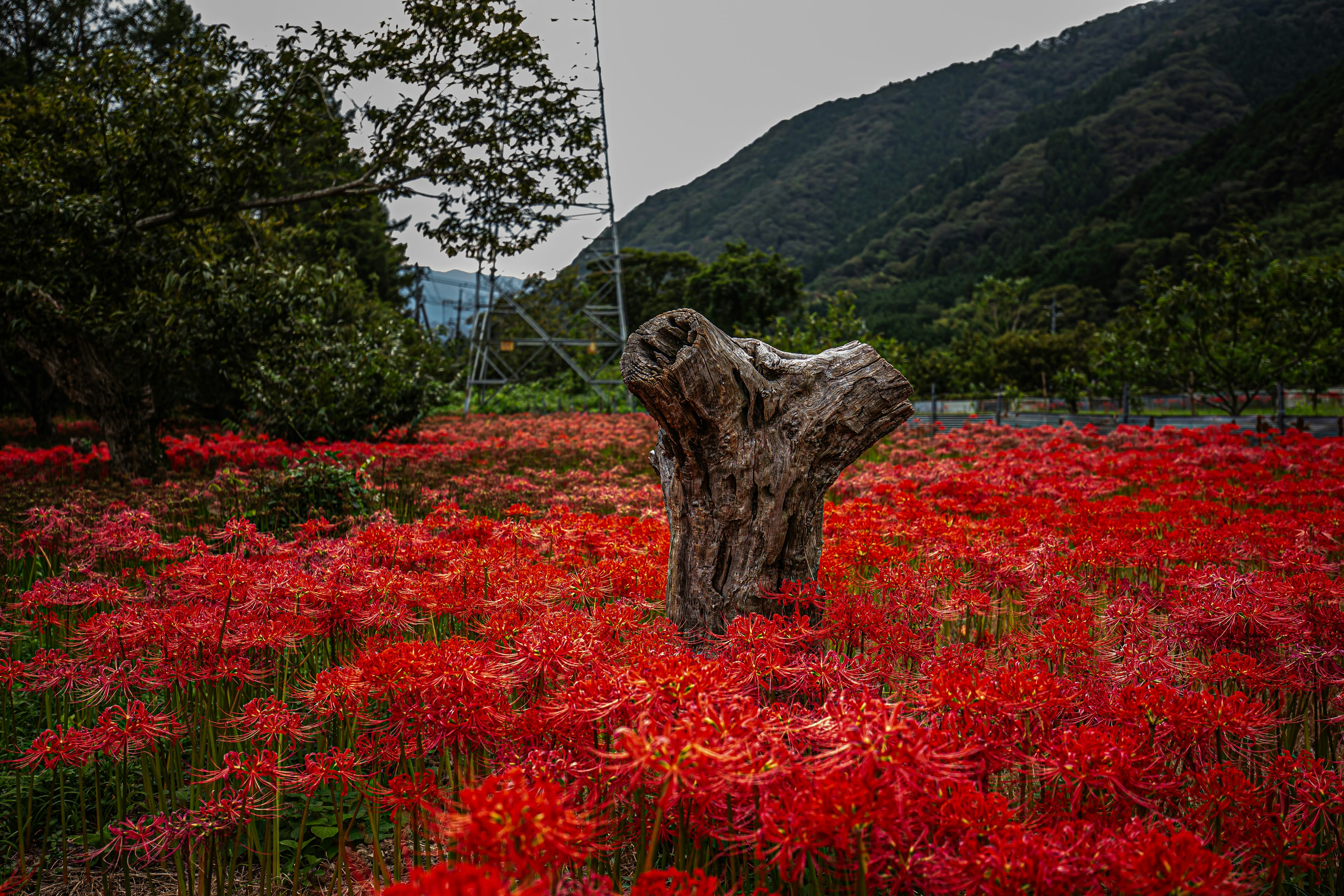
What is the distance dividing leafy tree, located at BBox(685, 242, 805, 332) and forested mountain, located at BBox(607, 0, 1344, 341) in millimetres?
22370

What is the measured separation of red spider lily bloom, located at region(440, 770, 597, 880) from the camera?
0.89 metres

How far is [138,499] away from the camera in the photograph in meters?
5.57

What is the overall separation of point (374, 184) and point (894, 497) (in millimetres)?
7740

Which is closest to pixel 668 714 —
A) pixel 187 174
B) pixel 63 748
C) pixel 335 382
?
pixel 63 748

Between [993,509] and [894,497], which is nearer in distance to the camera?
[993,509]

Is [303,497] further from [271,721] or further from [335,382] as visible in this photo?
[335,382]

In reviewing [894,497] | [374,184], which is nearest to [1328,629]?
[894,497]

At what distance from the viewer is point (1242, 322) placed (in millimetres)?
14227

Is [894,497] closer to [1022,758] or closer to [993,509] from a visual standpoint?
[993,509]

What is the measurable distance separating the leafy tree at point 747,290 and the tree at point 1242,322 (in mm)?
24094

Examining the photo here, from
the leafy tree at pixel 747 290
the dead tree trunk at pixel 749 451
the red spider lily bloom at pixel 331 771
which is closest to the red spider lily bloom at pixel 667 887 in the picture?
the red spider lily bloom at pixel 331 771

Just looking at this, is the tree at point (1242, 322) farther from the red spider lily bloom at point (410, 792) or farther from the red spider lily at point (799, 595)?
the red spider lily bloom at point (410, 792)

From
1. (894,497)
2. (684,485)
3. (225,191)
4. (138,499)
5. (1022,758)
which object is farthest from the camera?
(225,191)

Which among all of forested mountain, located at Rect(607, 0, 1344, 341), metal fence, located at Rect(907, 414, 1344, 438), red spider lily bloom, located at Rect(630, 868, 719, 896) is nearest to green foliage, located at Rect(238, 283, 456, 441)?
red spider lily bloom, located at Rect(630, 868, 719, 896)
